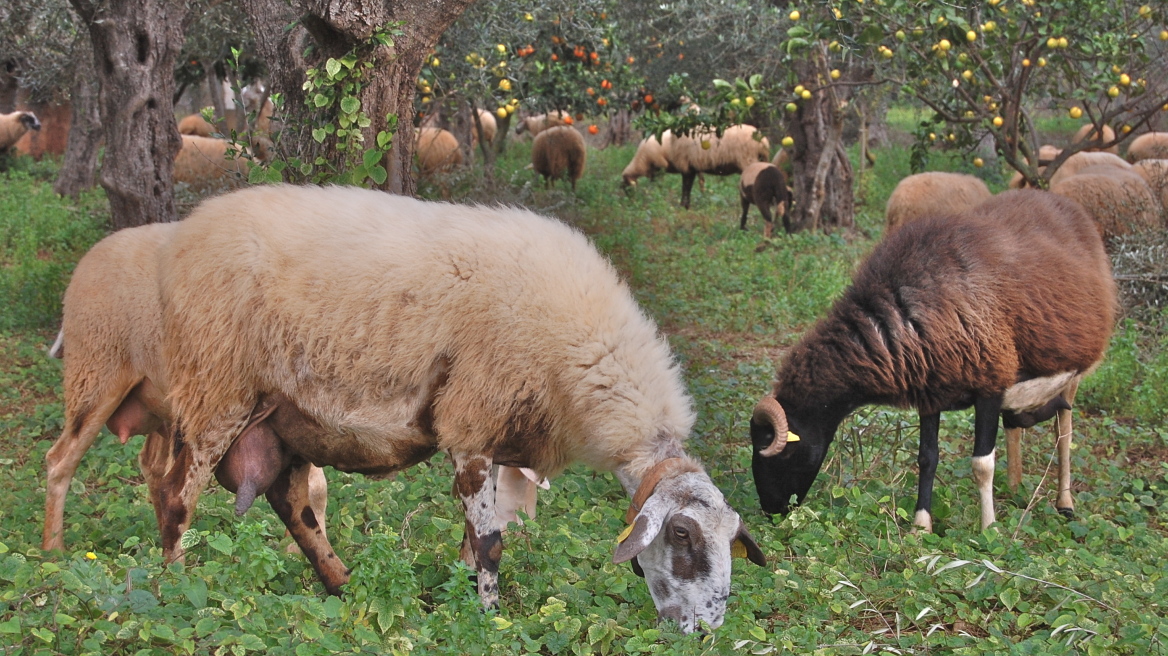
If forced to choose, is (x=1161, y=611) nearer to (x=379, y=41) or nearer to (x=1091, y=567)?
(x=1091, y=567)

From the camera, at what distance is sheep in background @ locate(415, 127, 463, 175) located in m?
14.8

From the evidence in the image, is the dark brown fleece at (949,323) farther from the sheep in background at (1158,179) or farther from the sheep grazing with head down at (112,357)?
the sheep in background at (1158,179)

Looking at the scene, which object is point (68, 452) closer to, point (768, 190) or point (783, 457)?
point (783, 457)

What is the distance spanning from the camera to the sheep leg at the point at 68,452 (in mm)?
4691

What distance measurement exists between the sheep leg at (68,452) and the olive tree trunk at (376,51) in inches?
65.0

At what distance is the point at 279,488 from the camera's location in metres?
4.30

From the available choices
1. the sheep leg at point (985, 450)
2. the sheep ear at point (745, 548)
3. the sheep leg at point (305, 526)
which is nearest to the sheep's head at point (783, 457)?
the sheep leg at point (985, 450)

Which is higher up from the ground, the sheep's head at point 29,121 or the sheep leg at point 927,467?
the sheep's head at point 29,121

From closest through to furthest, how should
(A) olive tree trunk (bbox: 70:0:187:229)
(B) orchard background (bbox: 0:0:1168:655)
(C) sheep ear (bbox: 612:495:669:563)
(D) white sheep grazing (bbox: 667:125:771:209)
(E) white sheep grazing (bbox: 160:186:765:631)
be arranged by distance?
(B) orchard background (bbox: 0:0:1168:655) → (C) sheep ear (bbox: 612:495:669:563) → (E) white sheep grazing (bbox: 160:186:765:631) → (A) olive tree trunk (bbox: 70:0:187:229) → (D) white sheep grazing (bbox: 667:125:771:209)

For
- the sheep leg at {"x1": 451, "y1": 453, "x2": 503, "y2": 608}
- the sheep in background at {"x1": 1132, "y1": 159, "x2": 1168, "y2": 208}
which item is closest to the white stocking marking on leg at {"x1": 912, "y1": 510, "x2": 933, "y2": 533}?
the sheep leg at {"x1": 451, "y1": 453, "x2": 503, "y2": 608}

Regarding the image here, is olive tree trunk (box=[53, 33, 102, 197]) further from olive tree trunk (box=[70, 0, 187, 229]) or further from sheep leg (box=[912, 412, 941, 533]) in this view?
sheep leg (box=[912, 412, 941, 533])

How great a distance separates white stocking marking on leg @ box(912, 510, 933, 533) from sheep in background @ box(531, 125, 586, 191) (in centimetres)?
1222

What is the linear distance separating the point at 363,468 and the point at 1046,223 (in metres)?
4.06

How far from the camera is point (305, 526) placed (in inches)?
169
